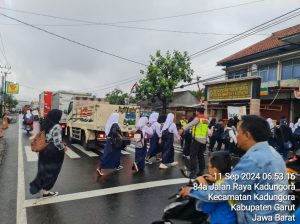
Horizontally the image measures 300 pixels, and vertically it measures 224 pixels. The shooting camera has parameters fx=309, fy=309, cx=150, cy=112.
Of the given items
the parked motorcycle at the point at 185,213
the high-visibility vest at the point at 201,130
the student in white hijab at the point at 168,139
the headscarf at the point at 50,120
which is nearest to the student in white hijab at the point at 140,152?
the student in white hijab at the point at 168,139

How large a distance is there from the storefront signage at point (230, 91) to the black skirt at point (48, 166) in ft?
50.3

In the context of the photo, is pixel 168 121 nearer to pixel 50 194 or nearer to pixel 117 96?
pixel 50 194

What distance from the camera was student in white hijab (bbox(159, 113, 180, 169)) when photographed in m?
10.1

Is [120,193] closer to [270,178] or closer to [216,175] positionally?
[216,175]

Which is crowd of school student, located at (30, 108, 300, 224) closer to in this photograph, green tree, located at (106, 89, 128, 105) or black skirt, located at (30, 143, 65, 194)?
black skirt, located at (30, 143, 65, 194)

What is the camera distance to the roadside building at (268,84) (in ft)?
62.1

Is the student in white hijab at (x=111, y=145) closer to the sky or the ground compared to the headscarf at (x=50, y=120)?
closer to the ground

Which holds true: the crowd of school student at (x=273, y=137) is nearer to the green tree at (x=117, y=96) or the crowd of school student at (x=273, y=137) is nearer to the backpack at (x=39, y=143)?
the backpack at (x=39, y=143)

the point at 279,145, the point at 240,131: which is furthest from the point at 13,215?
the point at 279,145

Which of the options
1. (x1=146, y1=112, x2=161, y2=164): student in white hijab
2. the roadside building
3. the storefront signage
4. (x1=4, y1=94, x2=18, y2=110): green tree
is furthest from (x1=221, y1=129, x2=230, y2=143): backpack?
(x1=4, y1=94, x2=18, y2=110): green tree

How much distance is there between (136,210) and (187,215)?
2.96 meters

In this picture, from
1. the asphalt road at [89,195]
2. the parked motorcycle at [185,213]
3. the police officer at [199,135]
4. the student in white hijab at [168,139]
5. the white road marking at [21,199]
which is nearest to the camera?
the parked motorcycle at [185,213]

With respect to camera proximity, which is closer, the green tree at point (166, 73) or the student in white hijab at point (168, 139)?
the student in white hijab at point (168, 139)

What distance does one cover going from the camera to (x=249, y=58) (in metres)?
23.4
